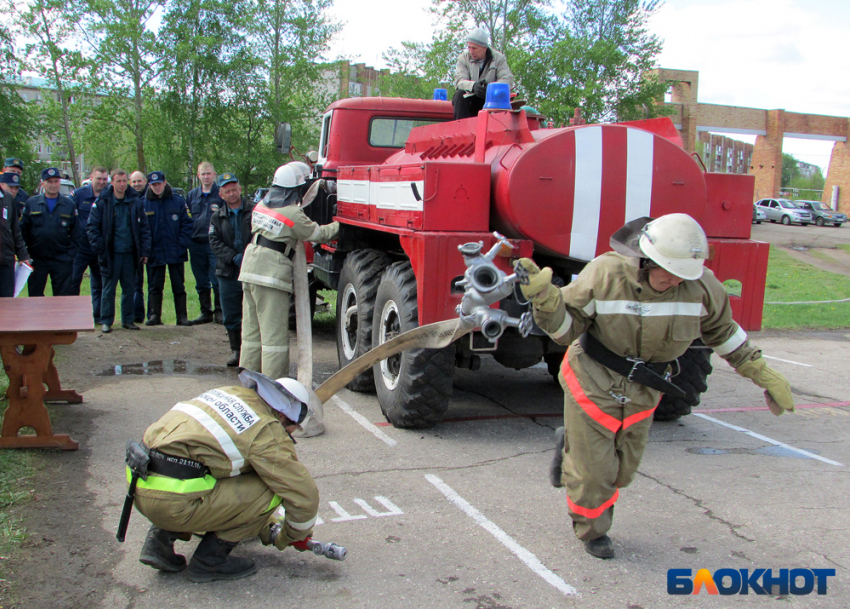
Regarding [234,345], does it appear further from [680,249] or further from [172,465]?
[680,249]

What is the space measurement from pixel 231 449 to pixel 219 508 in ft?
0.86

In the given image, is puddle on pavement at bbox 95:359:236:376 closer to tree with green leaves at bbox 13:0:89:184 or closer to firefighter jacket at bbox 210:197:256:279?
firefighter jacket at bbox 210:197:256:279

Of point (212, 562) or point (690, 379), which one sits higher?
point (690, 379)

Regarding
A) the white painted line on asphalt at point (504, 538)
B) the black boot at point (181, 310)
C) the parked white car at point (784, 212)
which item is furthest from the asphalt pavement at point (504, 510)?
the parked white car at point (784, 212)

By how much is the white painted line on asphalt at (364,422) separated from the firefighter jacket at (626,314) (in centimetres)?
207

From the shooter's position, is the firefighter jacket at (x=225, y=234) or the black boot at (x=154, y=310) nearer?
the firefighter jacket at (x=225, y=234)

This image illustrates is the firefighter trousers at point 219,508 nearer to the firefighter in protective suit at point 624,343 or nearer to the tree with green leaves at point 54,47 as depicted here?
the firefighter in protective suit at point 624,343

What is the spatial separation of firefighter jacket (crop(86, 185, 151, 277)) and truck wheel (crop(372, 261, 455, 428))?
4424mm

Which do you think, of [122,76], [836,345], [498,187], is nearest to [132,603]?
[498,187]

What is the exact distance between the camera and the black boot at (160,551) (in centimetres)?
300

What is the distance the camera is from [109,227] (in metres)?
8.45

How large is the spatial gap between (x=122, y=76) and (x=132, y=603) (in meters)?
24.1

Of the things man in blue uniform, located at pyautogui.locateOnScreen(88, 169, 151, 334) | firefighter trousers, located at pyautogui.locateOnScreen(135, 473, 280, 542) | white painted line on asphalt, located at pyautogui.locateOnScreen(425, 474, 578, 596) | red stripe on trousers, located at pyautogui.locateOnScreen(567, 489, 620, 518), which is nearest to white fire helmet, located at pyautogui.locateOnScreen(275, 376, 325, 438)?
firefighter trousers, located at pyautogui.locateOnScreen(135, 473, 280, 542)

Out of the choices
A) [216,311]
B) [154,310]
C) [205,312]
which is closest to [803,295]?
[216,311]
